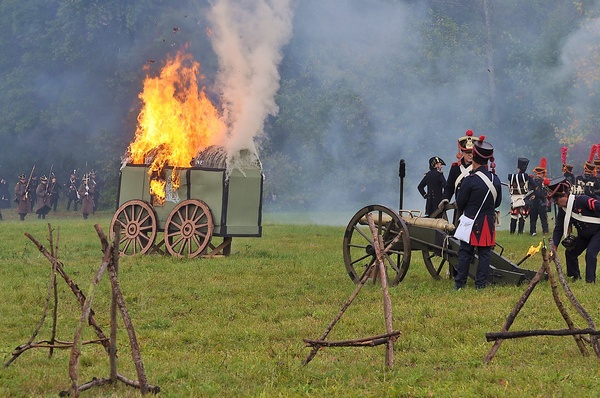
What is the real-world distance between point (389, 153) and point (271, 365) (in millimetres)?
28395

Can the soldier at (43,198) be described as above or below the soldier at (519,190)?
below

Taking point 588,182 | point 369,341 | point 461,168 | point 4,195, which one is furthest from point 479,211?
point 4,195

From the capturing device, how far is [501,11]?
34.6 meters

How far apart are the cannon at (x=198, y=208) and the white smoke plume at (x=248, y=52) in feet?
3.49

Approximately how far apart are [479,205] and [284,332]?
3.23 metres

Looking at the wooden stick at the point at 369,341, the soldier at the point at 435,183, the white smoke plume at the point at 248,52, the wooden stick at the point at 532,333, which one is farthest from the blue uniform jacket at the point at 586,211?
the white smoke plume at the point at 248,52

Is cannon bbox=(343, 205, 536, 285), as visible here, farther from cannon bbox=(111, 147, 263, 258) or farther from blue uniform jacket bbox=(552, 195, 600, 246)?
cannon bbox=(111, 147, 263, 258)

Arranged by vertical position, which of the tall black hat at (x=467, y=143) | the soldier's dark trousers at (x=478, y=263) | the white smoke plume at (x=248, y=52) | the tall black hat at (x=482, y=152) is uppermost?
the white smoke plume at (x=248, y=52)

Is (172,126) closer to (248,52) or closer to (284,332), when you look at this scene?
(248,52)

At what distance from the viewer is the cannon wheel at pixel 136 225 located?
48.6 ft

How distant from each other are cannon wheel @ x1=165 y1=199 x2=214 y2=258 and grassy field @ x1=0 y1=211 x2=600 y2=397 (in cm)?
45

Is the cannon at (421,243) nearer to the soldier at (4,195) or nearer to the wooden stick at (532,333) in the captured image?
the wooden stick at (532,333)

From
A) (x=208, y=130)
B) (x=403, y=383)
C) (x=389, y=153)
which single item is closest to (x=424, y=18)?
(x=389, y=153)

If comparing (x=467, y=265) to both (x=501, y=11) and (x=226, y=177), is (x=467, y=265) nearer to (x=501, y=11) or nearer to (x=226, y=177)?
(x=226, y=177)
